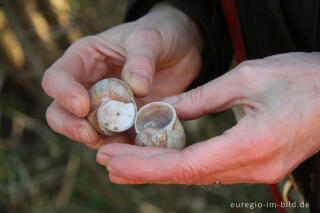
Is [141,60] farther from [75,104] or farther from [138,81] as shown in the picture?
[75,104]

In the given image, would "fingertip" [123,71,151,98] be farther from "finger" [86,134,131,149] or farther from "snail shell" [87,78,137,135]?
"finger" [86,134,131,149]

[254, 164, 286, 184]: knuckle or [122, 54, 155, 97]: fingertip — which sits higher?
[122, 54, 155, 97]: fingertip

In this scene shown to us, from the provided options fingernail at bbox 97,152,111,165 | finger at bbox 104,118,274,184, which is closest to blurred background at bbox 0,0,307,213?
fingernail at bbox 97,152,111,165

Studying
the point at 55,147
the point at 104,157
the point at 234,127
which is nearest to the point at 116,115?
the point at 104,157

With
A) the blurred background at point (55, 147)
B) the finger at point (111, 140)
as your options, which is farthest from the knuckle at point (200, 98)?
the blurred background at point (55, 147)

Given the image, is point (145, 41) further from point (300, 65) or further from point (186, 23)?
point (300, 65)

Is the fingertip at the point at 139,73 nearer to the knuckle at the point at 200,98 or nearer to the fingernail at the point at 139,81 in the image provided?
the fingernail at the point at 139,81
